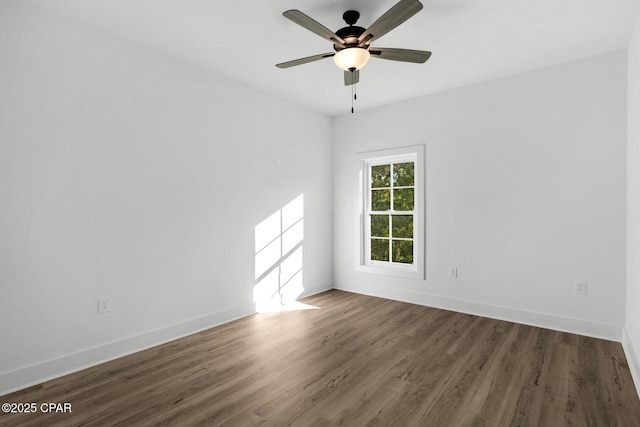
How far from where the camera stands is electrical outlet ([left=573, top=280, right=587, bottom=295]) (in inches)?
129

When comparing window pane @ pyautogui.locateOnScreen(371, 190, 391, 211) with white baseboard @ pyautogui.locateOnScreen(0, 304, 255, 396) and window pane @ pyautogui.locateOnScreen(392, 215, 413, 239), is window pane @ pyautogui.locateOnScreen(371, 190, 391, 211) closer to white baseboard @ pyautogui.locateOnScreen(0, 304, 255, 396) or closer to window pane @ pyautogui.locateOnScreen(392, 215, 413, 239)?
window pane @ pyautogui.locateOnScreen(392, 215, 413, 239)

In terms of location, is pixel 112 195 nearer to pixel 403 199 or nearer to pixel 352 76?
pixel 352 76

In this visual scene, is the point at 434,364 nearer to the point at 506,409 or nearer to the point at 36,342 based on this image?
the point at 506,409

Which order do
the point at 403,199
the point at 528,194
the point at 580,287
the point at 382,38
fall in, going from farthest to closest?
the point at 403,199, the point at 528,194, the point at 580,287, the point at 382,38

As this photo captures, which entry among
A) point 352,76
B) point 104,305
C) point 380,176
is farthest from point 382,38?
point 104,305

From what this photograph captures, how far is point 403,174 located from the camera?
183 inches

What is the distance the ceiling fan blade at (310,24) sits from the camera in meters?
2.04

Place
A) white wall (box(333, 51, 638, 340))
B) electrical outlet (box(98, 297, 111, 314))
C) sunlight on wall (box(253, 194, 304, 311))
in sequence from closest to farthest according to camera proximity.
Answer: electrical outlet (box(98, 297, 111, 314)) < white wall (box(333, 51, 638, 340)) < sunlight on wall (box(253, 194, 304, 311))

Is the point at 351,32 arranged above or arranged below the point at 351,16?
below

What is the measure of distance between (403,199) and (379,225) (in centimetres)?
53

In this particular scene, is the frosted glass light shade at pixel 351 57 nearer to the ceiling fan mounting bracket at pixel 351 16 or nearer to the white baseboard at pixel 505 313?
the ceiling fan mounting bracket at pixel 351 16

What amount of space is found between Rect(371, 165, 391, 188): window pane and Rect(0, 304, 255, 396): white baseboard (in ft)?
8.59

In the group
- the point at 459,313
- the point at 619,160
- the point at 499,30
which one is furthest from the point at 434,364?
the point at 499,30

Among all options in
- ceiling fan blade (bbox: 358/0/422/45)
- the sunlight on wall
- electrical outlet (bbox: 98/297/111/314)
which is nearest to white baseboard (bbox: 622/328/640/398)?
ceiling fan blade (bbox: 358/0/422/45)
